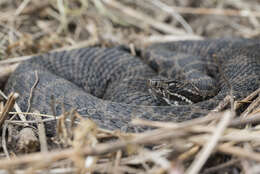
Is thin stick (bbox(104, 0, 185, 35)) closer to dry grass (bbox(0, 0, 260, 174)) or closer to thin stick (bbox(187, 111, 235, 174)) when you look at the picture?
dry grass (bbox(0, 0, 260, 174))

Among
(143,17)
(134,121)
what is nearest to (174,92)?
(134,121)

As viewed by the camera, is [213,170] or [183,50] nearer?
[213,170]

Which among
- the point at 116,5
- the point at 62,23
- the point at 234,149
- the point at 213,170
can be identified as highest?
the point at 116,5

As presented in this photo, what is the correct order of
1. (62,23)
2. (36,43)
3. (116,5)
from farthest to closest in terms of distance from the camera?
(116,5), (62,23), (36,43)

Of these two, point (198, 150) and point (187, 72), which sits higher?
point (187, 72)

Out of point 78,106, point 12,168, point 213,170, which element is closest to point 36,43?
point 78,106

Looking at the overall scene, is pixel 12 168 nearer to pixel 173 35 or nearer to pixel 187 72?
pixel 187 72

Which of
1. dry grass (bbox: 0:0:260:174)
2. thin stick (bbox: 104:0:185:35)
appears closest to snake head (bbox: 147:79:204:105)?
dry grass (bbox: 0:0:260:174)
